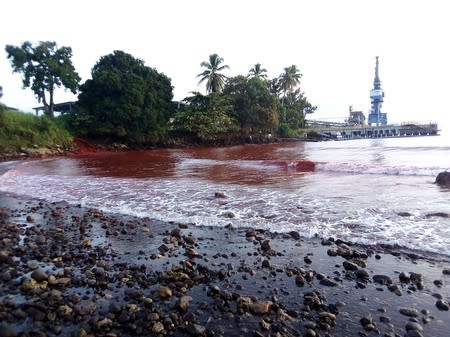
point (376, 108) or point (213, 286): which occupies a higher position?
point (376, 108)

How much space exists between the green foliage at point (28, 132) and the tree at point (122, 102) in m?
3.71

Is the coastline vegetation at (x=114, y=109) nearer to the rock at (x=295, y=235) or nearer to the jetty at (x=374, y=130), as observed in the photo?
the rock at (x=295, y=235)

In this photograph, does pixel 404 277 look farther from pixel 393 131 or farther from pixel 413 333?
pixel 393 131

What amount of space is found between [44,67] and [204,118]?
20774 mm

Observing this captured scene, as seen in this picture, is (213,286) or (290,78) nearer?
(213,286)

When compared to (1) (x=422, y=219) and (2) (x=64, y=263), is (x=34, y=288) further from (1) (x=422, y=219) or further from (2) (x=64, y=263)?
(1) (x=422, y=219)

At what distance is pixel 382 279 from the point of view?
4441 mm

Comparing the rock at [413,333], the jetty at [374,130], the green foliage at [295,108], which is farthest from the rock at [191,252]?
the jetty at [374,130]

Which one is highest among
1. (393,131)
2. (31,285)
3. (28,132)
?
(393,131)

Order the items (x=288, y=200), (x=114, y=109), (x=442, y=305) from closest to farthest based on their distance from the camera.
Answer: (x=442, y=305) → (x=288, y=200) → (x=114, y=109)

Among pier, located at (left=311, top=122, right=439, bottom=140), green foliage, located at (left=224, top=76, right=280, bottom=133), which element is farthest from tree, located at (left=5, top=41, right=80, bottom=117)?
pier, located at (left=311, top=122, right=439, bottom=140)

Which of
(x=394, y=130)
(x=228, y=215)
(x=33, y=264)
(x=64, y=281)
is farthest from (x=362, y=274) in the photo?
(x=394, y=130)

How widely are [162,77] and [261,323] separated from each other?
43465 millimetres

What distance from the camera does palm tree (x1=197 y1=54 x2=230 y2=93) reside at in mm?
55000
